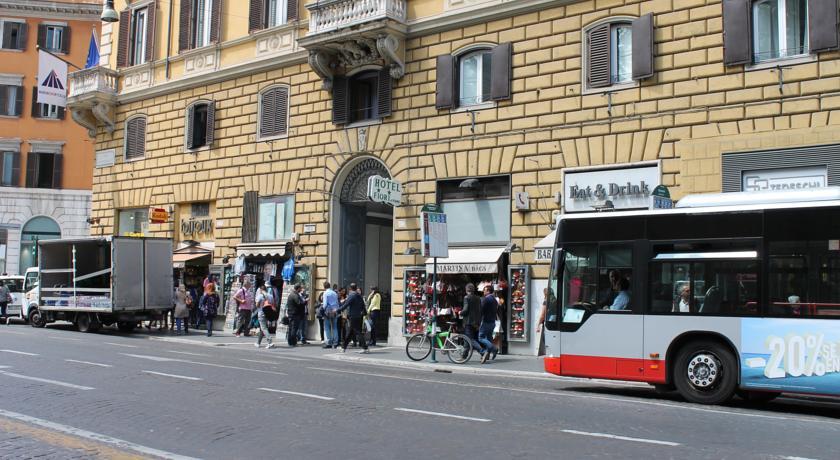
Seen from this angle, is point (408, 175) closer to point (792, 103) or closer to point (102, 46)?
point (792, 103)

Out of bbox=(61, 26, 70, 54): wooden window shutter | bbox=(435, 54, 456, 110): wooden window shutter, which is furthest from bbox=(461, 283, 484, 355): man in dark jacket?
bbox=(61, 26, 70, 54): wooden window shutter

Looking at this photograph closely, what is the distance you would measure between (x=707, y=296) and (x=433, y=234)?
8.60 metres

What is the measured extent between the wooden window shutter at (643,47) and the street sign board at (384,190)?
7332mm

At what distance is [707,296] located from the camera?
12641 millimetres

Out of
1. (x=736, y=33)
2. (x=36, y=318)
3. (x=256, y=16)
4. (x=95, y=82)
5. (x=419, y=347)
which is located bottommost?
(x=419, y=347)

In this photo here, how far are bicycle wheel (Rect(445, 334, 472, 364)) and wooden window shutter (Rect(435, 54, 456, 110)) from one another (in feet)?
23.6

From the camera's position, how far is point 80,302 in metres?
27.1

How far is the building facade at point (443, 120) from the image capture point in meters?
17.9

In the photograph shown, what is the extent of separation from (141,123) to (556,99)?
60.9 feet

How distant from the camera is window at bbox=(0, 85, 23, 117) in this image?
4791 cm

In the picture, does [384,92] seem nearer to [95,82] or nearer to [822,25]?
[822,25]

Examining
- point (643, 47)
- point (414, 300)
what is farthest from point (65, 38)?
point (643, 47)

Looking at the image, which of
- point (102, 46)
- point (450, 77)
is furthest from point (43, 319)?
point (450, 77)

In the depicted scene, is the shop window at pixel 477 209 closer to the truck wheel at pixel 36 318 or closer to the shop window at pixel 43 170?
the truck wheel at pixel 36 318
